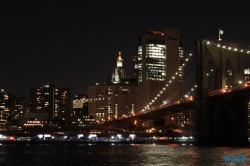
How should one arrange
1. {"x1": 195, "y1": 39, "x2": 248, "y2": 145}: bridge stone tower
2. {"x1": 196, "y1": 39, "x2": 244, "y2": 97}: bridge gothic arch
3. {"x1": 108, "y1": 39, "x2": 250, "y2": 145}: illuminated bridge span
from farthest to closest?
{"x1": 196, "y1": 39, "x2": 244, "y2": 97}: bridge gothic arch < {"x1": 195, "y1": 39, "x2": 248, "y2": 145}: bridge stone tower < {"x1": 108, "y1": 39, "x2": 250, "y2": 145}: illuminated bridge span

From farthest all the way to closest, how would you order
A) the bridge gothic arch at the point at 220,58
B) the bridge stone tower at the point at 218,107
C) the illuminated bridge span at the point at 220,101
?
the bridge gothic arch at the point at 220,58 < the bridge stone tower at the point at 218,107 < the illuminated bridge span at the point at 220,101

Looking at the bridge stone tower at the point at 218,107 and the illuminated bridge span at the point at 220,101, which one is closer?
the illuminated bridge span at the point at 220,101

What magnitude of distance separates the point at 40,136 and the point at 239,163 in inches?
3275

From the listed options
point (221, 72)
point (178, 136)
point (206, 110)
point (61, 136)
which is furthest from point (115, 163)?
point (178, 136)

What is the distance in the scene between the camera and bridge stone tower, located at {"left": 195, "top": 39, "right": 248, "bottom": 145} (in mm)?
88125

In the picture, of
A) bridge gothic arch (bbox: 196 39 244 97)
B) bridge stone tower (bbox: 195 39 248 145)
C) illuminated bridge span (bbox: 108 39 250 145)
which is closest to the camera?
illuminated bridge span (bbox: 108 39 250 145)

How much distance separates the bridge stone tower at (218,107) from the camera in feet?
289

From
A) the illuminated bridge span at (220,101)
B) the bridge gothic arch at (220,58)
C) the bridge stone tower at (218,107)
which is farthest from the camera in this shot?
the bridge gothic arch at (220,58)

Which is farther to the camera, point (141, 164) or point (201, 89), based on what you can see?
point (201, 89)

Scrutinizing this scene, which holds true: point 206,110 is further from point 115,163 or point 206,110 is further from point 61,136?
point 61,136

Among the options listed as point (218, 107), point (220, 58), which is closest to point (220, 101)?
point (218, 107)

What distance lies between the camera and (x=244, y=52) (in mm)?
93938

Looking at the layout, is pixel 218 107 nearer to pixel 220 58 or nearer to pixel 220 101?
pixel 220 101

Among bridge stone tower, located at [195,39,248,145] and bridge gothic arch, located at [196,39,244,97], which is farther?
bridge gothic arch, located at [196,39,244,97]
